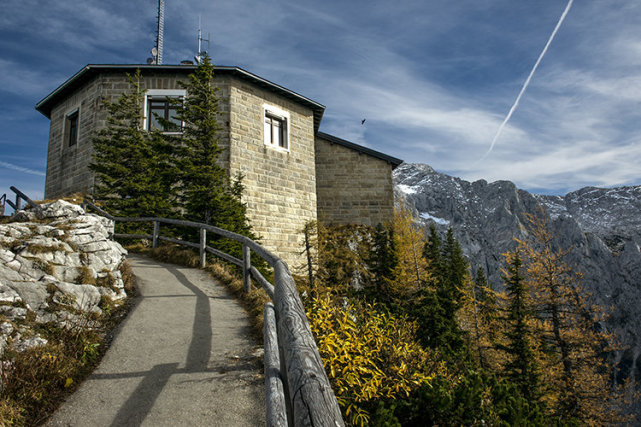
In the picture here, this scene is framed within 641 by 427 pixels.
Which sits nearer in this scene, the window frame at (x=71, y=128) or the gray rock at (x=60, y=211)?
the gray rock at (x=60, y=211)

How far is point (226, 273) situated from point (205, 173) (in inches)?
205

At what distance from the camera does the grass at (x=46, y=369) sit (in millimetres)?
3354

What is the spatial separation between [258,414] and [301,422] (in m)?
2.13

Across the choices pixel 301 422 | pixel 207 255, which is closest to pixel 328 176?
pixel 207 255

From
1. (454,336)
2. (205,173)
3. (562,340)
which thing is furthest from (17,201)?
(562,340)

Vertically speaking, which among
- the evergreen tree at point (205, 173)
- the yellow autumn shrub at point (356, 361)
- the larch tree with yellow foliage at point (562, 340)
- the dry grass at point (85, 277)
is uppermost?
the evergreen tree at point (205, 173)

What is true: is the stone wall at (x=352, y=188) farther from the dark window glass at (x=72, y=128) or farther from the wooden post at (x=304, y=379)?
the wooden post at (x=304, y=379)

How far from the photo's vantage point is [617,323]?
105188 millimetres

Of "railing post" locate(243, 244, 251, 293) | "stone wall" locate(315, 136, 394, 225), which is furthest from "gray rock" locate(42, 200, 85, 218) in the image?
"stone wall" locate(315, 136, 394, 225)

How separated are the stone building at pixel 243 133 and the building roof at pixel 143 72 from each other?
0.14ft

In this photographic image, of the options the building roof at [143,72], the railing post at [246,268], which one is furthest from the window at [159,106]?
the railing post at [246,268]

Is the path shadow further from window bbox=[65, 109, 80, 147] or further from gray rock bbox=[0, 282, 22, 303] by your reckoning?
window bbox=[65, 109, 80, 147]

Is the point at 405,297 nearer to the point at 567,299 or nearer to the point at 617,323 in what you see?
the point at 567,299

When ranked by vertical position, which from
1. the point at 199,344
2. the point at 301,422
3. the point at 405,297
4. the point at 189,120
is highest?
the point at 189,120
